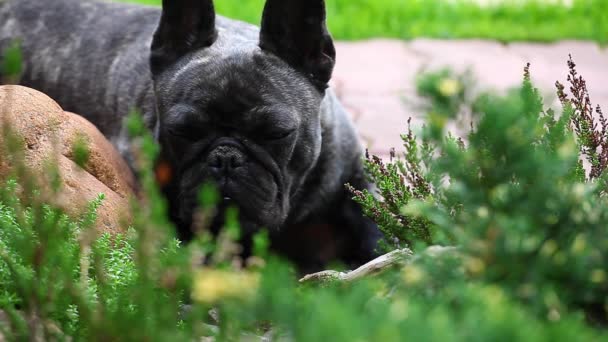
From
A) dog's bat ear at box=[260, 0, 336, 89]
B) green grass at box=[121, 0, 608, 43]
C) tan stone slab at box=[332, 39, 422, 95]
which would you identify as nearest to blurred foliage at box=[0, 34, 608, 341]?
dog's bat ear at box=[260, 0, 336, 89]

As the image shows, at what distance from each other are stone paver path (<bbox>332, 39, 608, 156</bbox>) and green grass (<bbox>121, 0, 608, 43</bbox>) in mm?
106

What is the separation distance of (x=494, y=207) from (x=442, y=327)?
13.2 inches

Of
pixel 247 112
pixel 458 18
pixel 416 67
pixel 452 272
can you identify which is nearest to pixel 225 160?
pixel 247 112

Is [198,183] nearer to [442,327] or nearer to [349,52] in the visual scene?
[442,327]

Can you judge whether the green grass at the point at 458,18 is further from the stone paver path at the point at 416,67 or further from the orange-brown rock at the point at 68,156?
the orange-brown rock at the point at 68,156

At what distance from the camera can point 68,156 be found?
247 cm

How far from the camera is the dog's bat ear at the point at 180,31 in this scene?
2.77m

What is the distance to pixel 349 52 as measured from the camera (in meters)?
5.08

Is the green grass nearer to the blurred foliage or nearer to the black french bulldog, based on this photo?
the black french bulldog

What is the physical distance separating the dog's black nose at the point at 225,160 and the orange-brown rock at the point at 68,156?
267 mm

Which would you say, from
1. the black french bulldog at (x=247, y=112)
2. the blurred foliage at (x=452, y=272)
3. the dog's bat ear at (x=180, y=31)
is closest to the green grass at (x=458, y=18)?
the black french bulldog at (x=247, y=112)

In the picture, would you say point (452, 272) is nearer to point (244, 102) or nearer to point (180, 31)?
point (244, 102)

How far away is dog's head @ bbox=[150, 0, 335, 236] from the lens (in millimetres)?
2578

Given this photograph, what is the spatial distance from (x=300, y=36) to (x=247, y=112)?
0.36 m
